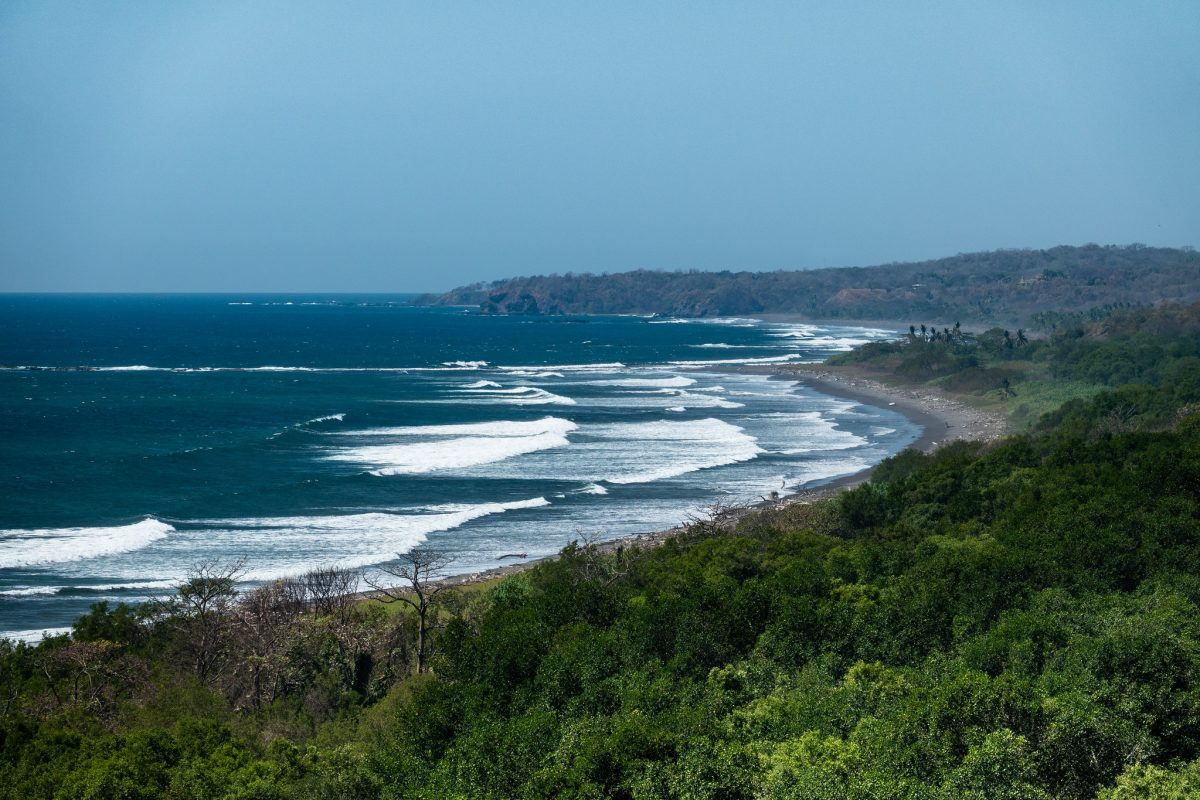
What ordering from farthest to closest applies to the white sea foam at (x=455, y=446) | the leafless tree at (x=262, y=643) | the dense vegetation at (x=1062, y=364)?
the dense vegetation at (x=1062, y=364) < the white sea foam at (x=455, y=446) < the leafless tree at (x=262, y=643)

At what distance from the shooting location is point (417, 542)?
44594 millimetres

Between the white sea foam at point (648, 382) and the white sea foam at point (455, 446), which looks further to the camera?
the white sea foam at point (648, 382)

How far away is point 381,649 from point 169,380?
83.0 metres

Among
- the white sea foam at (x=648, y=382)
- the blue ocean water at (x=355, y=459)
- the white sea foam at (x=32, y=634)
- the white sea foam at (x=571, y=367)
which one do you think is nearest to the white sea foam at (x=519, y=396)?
the blue ocean water at (x=355, y=459)

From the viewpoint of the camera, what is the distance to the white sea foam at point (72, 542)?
136ft

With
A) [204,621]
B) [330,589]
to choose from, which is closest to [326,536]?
[330,589]

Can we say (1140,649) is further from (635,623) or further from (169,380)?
(169,380)

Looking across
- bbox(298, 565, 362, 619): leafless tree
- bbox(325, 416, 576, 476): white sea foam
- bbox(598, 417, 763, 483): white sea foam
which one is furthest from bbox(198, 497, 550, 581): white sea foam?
bbox(598, 417, 763, 483): white sea foam

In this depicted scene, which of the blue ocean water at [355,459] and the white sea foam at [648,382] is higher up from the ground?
the white sea foam at [648,382]

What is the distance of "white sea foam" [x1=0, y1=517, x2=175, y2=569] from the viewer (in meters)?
41.4

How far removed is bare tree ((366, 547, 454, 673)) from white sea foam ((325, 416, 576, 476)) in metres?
17.4

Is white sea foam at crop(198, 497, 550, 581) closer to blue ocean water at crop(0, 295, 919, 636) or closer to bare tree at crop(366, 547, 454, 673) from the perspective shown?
blue ocean water at crop(0, 295, 919, 636)

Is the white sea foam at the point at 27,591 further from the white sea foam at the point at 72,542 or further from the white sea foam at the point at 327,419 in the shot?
the white sea foam at the point at 327,419

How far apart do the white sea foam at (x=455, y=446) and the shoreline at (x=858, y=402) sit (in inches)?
714
